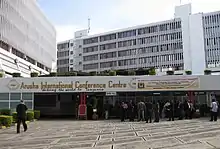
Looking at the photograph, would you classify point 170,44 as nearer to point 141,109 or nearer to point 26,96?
point 26,96

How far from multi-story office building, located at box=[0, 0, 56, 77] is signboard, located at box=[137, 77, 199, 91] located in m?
26.0

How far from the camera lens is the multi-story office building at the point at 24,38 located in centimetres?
4884

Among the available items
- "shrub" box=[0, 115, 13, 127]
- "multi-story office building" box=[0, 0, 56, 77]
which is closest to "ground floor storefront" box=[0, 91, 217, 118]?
"shrub" box=[0, 115, 13, 127]

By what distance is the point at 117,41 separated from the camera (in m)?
92.8

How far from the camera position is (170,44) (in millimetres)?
84375

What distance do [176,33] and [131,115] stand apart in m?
64.7

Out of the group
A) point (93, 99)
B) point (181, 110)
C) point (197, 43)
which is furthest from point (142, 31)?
point (181, 110)

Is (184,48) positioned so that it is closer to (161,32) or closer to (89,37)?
(161,32)

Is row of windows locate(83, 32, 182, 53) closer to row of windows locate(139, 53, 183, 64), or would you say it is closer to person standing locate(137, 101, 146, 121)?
row of windows locate(139, 53, 183, 64)

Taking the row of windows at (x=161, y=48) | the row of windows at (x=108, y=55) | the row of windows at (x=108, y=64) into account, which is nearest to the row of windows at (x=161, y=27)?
the row of windows at (x=161, y=48)

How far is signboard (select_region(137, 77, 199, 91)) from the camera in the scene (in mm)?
25141

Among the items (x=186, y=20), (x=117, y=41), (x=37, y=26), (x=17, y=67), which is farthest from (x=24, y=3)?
(x=186, y=20)

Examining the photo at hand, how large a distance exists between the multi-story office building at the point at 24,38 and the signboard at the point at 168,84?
26017 mm

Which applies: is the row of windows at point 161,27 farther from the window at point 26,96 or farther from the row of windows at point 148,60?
the window at point 26,96
